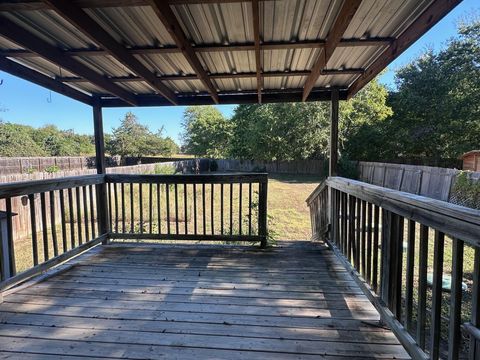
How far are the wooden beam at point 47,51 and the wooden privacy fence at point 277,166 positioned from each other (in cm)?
2002

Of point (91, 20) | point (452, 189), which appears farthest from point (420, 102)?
point (91, 20)

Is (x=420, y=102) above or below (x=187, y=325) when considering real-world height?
above

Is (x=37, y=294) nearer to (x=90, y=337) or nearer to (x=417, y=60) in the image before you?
(x=90, y=337)

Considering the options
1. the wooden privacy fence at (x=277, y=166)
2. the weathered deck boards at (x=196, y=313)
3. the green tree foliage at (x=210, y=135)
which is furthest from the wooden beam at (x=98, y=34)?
the green tree foliage at (x=210, y=135)

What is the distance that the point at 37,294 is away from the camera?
8.05 ft

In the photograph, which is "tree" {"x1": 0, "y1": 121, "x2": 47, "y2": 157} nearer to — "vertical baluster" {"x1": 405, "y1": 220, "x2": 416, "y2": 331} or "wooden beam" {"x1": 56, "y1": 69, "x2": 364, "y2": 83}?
"wooden beam" {"x1": 56, "y1": 69, "x2": 364, "y2": 83}

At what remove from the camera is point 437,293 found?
A: 1322 millimetres

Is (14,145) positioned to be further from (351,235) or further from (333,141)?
(351,235)

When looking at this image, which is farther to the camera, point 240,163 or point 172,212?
point 240,163

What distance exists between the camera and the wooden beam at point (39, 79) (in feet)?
9.34

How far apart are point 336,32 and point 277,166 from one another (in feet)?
73.1

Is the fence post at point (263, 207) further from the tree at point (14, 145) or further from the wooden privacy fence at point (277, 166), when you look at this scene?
the tree at point (14, 145)

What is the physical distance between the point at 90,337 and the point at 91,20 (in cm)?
220

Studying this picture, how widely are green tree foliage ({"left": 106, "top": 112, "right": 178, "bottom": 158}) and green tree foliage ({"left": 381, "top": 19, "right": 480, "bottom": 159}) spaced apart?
29.8 meters
